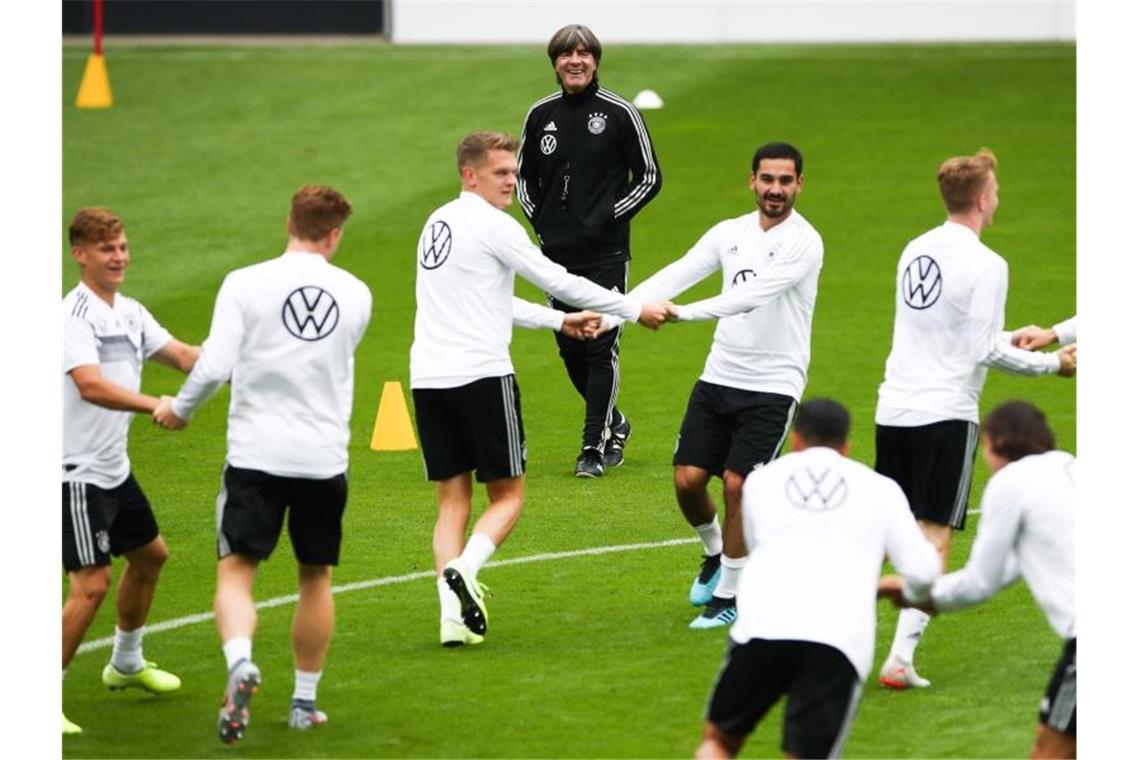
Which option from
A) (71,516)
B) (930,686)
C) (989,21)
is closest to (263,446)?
(71,516)

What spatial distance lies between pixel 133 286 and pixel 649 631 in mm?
10056

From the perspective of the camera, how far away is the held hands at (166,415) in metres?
8.08

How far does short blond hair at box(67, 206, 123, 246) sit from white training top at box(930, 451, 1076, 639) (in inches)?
137

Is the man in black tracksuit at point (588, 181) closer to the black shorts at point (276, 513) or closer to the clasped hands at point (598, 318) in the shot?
the clasped hands at point (598, 318)

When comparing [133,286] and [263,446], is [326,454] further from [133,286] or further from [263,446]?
[133,286]

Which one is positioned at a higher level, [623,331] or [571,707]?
[623,331]

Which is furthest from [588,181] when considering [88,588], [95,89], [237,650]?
[95,89]

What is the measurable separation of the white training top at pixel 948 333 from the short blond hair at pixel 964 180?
0.34ft

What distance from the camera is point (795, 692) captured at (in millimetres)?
6844

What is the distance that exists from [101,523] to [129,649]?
717 millimetres

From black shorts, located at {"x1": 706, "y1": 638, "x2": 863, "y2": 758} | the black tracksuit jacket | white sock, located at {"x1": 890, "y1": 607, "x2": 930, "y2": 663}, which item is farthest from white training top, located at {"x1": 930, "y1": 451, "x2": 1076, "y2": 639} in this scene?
the black tracksuit jacket

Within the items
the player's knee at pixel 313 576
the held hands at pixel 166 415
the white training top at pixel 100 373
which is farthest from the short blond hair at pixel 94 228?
the player's knee at pixel 313 576

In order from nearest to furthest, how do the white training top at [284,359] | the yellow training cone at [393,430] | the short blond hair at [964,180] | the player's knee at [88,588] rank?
the white training top at [284,359] → the player's knee at [88,588] → the short blond hair at [964,180] → the yellow training cone at [393,430]

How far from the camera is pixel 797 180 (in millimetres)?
9672
